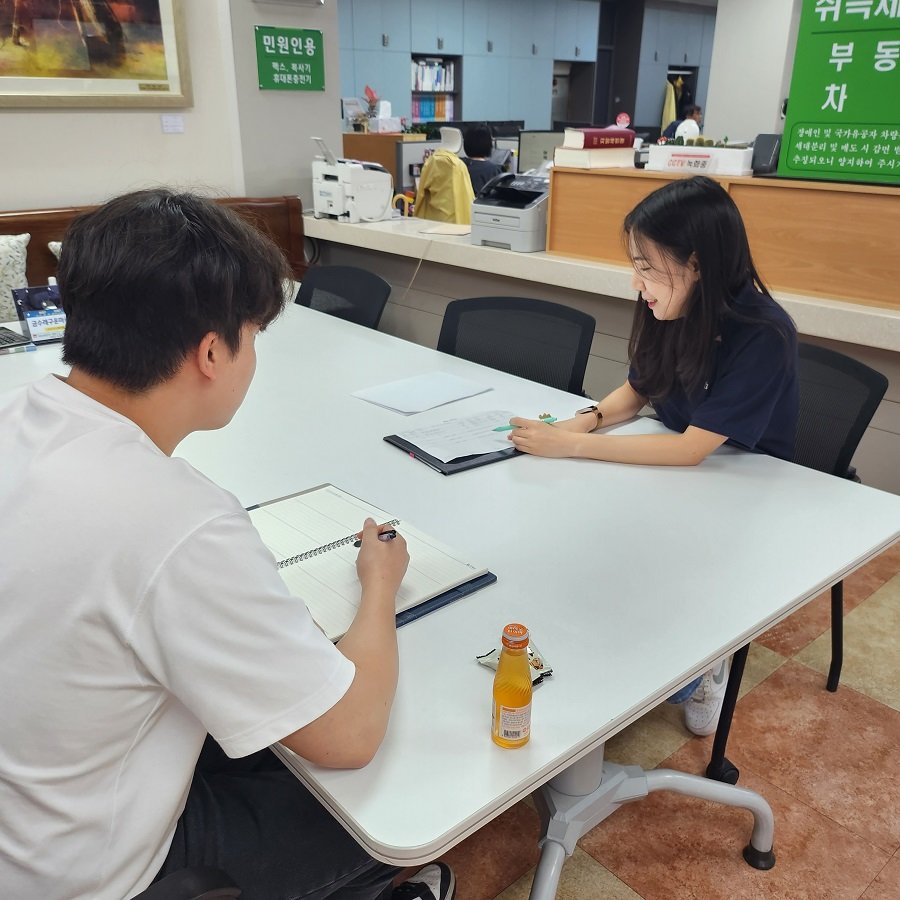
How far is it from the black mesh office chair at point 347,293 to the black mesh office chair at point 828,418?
1404 millimetres

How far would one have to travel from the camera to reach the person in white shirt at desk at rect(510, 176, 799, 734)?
1530 millimetres

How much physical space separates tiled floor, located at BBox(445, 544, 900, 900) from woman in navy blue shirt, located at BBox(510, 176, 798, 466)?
0.72 meters

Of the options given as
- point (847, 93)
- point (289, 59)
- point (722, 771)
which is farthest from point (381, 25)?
point (722, 771)

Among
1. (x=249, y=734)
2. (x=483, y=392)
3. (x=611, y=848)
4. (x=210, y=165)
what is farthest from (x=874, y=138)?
(x=210, y=165)

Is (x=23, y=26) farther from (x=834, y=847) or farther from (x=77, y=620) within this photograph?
(x=834, y=847)

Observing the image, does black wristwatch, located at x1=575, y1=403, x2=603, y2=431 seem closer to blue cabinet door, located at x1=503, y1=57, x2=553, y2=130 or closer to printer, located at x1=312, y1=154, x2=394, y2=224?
printer, located at x1=312, y1=154, x2=394, y2=224

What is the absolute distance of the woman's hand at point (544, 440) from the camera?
5.34 ft

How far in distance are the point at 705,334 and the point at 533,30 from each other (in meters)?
9.04

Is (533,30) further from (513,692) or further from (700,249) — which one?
(513,692)

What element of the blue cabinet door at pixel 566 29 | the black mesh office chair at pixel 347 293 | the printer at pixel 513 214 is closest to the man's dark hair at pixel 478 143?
the printer at pixel 513 214

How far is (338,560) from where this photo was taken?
1207 mm

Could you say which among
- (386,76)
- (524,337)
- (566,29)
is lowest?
(524,337)

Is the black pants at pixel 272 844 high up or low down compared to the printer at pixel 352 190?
down

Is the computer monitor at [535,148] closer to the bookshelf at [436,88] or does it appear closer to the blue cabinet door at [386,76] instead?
the blue cabinet door at [386,76]
